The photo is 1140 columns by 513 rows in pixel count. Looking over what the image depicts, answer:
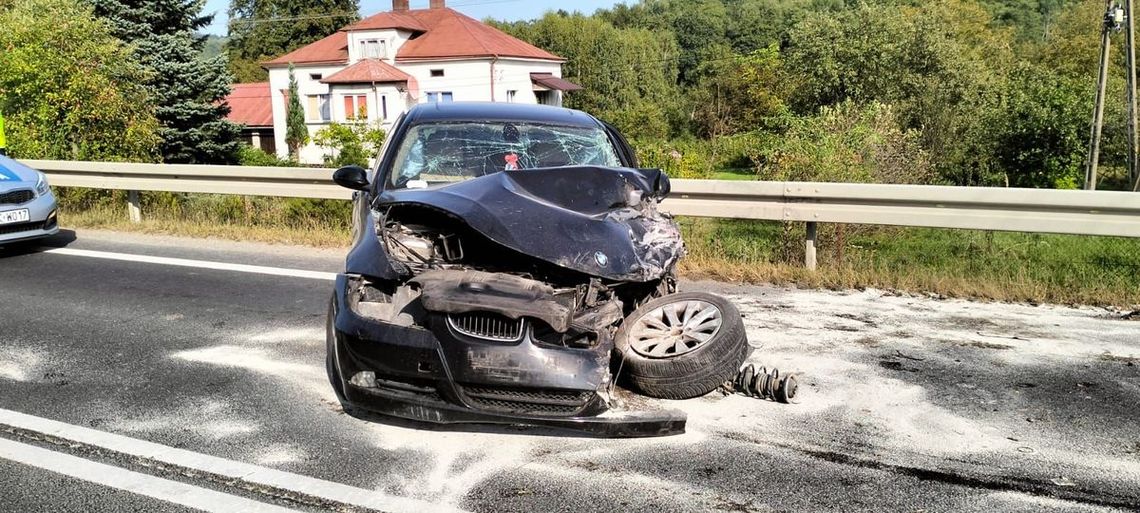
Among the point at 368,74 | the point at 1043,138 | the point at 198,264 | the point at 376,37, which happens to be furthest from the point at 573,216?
the point at 376,37

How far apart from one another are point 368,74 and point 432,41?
5.08m

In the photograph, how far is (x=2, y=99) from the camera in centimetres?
1363

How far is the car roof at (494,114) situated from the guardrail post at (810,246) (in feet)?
8.89

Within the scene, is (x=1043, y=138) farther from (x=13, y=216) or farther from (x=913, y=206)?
(x=13, y=216)

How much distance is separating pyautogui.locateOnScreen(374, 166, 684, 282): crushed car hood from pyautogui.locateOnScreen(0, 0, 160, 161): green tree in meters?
10.8

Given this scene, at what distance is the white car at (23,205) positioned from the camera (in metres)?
9.10

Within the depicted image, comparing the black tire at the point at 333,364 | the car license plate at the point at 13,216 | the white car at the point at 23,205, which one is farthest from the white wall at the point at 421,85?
the black tire at the point at 333,364

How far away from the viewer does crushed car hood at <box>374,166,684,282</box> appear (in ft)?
14.1

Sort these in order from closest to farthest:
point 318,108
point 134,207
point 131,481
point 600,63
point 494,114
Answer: point 131,481 → point 494,114 → point 134,207 → point 318,108 → point 600,63

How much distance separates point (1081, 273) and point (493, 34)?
2130 inches

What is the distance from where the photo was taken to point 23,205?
918 centimetres

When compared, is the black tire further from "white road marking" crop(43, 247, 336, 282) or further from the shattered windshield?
"white road marking" crop(43, 247, 336, 282)

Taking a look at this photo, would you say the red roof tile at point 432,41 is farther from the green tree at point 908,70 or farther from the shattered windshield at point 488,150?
the shattered windshield at point 488,150

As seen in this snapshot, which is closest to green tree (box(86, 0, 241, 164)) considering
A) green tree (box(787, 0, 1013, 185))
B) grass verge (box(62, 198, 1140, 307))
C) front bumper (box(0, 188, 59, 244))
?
grass verge (box(62, 198, 1140, 307))
